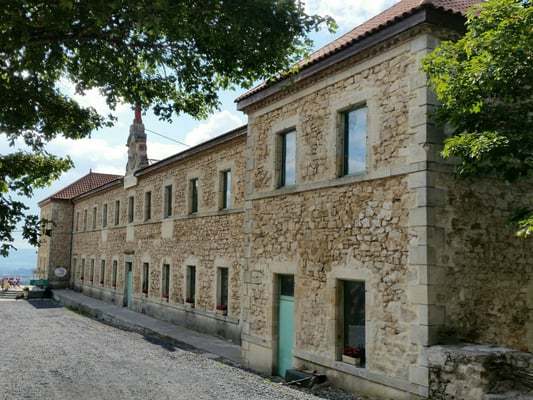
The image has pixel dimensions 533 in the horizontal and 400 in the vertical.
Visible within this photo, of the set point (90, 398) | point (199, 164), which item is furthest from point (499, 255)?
point (199, 164)

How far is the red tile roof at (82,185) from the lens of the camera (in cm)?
3653

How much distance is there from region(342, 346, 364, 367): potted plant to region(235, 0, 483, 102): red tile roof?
16.2 ft

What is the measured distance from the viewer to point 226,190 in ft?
54.3

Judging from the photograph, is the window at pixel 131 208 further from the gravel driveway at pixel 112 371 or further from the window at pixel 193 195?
the gravel driveway at pixel 112 371

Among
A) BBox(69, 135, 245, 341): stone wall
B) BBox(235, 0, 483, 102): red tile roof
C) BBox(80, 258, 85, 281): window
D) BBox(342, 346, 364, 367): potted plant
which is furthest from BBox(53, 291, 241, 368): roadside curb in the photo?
BBox(235, 0, 483, 102): red tile roof

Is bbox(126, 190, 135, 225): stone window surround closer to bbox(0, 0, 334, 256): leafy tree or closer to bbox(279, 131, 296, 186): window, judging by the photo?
bbox(279, 131, 296, 186): window

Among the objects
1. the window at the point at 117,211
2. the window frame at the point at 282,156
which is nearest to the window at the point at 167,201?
the window at the point at 117,211

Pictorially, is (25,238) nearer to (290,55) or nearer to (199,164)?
(290,55)

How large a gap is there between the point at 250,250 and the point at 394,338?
4.69 m

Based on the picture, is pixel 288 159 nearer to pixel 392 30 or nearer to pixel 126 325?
pixel 392 30

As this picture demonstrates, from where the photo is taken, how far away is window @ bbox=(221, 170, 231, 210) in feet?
53.1

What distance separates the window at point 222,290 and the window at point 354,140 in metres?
7.55

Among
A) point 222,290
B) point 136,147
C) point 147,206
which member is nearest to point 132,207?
point 147,206

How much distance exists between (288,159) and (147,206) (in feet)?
41.2
